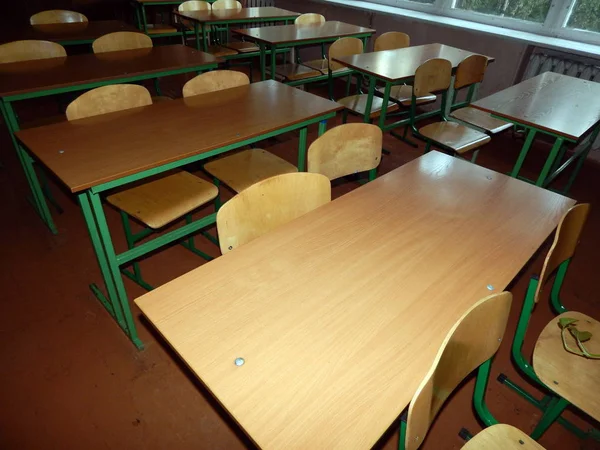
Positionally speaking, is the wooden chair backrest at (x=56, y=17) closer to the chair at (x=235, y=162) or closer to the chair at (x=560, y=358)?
the chair at (x=235, y=162)

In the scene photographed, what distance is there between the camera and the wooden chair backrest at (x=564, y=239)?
114cm

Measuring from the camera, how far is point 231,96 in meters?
2.14

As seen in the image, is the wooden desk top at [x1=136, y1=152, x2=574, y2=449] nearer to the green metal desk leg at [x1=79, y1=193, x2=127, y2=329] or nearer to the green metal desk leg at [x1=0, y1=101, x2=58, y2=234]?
the green metal desk leg at [x1=79, y1=193, x2=127, y2=329]

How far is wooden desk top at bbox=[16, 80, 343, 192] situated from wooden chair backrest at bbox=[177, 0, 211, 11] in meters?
2.77

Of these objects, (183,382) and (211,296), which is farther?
(183,382)

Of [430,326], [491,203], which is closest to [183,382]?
[430,326]

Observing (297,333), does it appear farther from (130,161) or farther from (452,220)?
(130,161)

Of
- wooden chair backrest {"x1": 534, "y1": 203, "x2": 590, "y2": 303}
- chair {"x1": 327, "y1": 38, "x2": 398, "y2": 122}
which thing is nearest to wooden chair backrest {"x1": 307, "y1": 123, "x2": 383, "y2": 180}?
wooden chair backrest {"x1": 534, "y1": 203, "x2": 590, "y2": 303}

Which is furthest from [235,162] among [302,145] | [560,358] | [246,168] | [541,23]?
[541,23]

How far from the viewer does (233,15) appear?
162 inches

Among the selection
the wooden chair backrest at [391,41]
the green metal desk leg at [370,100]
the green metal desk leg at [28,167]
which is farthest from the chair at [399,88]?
the green metal desk leg at [28,167]

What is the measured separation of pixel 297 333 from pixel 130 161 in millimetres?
976

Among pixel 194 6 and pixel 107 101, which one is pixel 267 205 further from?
pixel 194 6

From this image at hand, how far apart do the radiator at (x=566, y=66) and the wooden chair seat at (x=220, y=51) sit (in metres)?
2.87
